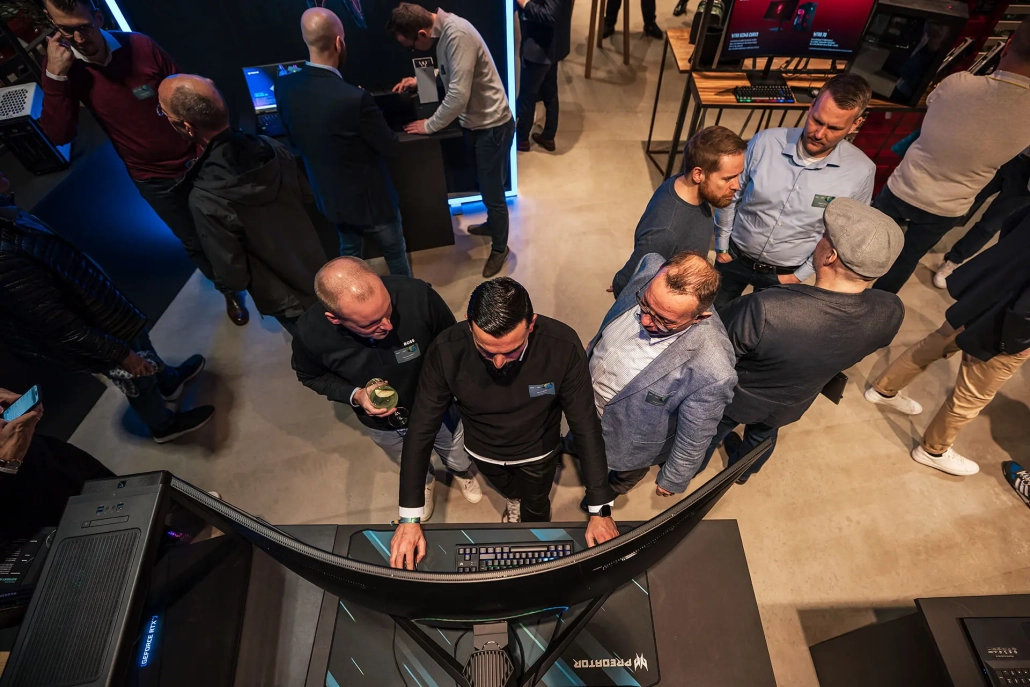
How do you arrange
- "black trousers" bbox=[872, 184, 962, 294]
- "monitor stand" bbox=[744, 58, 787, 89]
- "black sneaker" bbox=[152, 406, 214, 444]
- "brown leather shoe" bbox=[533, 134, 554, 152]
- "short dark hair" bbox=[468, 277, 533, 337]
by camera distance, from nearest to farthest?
"short dark hair" bbox=[468, 277, 533, 337] → "black trousers" bbox=[872, 184, 962, 294] → "black sneaker" bbox=[152, 406, 214, 444] → "monitor stand" bbox=[744, 58, 787, 89] → "brown leather shoe" bbox=[533, 134, 554, 152]

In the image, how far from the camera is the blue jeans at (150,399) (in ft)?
7.95

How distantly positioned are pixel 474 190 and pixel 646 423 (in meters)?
2.83

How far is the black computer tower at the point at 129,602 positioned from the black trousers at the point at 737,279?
2.26m

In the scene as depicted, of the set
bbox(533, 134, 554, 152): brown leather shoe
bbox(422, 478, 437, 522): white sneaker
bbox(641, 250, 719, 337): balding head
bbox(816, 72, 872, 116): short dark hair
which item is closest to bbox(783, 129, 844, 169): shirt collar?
bbox(816, 72, 872, 116): short dark hair

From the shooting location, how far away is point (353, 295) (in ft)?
4.80

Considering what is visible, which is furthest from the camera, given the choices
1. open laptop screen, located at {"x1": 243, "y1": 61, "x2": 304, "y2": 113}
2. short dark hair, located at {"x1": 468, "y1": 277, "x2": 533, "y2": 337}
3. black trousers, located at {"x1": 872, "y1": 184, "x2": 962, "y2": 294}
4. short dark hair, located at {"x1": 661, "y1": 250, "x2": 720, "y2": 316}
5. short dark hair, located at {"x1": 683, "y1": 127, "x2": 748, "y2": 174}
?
open laptop screen, located at {"x1": 243, "y1": 61, "x2": 304, "y2": 113}

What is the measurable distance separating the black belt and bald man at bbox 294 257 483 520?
5.22 feet

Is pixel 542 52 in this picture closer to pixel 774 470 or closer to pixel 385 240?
pixel 385 240

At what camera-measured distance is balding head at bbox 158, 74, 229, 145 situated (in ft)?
6.27

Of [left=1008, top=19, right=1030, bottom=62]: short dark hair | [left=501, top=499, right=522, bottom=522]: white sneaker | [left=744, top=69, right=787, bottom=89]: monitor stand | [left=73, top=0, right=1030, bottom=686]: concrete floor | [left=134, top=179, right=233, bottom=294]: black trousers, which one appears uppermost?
[left=1008, top=19, right=1030, bottom=62]: short dark hair

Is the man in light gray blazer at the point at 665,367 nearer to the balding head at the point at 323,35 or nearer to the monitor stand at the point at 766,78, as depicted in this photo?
the balding head at the point at 323,35

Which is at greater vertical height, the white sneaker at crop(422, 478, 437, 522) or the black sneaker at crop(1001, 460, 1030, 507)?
the black sneaker at crop(1001, 460, 1030, 507)

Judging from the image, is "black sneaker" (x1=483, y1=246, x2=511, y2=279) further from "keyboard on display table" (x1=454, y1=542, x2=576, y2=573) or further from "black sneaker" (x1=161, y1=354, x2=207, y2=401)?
"keyboard on display table" (x1=454, y1=542, x2=576, y2=573)

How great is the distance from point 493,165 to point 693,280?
2.13 m
